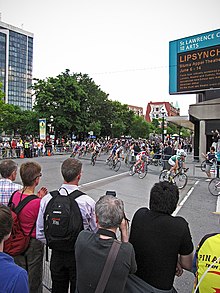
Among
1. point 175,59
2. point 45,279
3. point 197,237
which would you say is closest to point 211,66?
point 175,59

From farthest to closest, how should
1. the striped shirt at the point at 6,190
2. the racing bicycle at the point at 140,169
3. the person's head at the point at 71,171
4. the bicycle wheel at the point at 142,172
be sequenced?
the racing bicycle at the point at 140,169 < the bicycle wheel at the point at 142,172 < the striped shirt at the point at 6,190 < the person's head at the point at 71,171

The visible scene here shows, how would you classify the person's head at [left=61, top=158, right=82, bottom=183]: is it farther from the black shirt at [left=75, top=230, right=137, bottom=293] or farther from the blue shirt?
the blue shirt

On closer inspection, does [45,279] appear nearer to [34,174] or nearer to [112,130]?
[34,174]

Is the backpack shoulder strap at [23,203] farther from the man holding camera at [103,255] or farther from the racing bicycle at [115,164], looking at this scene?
the racing bicycle at [115,164]

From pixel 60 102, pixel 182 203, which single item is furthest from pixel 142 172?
pixel 60 102

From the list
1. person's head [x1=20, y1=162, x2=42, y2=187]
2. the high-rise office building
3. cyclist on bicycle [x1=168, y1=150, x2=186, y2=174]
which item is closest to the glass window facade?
the high-rise office building

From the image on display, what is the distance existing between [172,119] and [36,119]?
1967 cm

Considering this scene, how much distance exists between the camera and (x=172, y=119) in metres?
36.1

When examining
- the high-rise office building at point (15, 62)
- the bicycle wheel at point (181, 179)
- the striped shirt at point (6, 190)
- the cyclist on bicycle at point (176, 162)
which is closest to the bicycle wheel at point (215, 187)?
the bicycle wheel at point (181, 179)

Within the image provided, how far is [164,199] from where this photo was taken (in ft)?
8.27

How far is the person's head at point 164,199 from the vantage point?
250 cm

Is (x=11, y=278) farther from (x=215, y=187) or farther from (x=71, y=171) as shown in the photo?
(x=215, y=187)

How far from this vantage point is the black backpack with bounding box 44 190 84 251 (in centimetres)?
268

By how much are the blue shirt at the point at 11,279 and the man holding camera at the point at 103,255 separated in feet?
1.88
